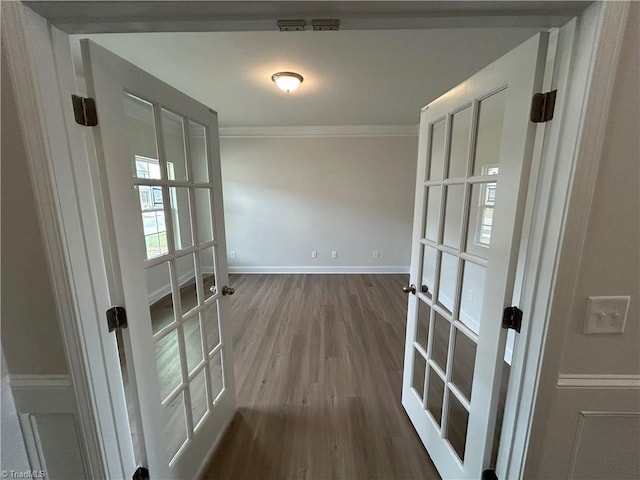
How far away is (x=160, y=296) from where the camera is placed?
1.20 meters

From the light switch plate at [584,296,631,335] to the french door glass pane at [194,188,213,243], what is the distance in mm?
1605

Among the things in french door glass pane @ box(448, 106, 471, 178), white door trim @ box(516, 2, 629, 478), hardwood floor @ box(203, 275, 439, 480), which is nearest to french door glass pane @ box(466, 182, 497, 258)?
french door glass pane @ box(448, 106, 471, 178)

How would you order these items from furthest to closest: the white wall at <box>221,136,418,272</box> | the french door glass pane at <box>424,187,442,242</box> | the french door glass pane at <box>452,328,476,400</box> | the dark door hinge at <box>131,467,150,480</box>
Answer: the white wall at <box>221,136,418,272</box> → the french door glass pane at <box>424,187,442,242</box> → the french door glass pane at <box>452,328,476,400</box> → the dark door hinge at <box>131,467,150,480</box>

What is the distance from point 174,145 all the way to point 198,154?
5.5 inches

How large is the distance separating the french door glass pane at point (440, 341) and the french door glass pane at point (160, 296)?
1.34 meters

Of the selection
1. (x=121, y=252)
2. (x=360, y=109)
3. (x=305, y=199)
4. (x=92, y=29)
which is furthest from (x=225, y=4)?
(x=305, y=199)

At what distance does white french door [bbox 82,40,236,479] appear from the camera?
864 millimetres

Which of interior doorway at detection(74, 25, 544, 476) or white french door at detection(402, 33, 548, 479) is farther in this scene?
interior doorway at detection(74, 25, 544, 476)

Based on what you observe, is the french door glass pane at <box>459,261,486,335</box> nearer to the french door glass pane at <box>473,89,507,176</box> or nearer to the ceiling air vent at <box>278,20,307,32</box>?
the french door glass pane at <box>473,89,507,176</box>

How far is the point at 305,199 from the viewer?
4.69 metres

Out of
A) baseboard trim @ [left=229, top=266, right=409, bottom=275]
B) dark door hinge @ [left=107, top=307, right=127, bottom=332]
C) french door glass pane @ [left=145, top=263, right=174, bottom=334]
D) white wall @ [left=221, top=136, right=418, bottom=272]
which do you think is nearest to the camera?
dark door hinge @ [left=107, top=307, right=127, bottom=332]

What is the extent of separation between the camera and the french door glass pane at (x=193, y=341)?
124cm

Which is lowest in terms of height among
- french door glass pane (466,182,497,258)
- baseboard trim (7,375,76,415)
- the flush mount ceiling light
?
baseboard trim (7,375,76,415)

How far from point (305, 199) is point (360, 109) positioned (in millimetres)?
1796
